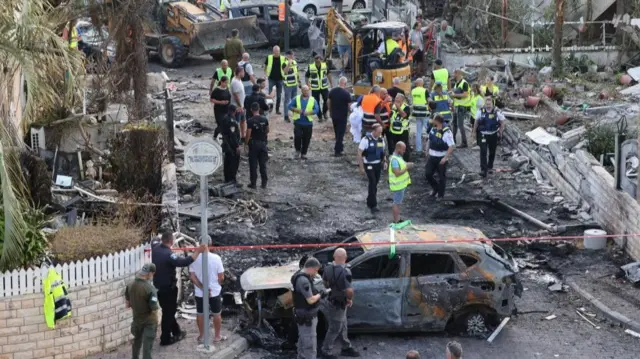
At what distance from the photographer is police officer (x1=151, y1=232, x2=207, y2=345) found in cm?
1321

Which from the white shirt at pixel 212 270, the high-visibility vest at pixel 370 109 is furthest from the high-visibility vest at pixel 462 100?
the white shirt at pixel 212 270

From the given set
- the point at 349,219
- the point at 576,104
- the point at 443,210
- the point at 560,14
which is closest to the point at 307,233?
the point at 349,219

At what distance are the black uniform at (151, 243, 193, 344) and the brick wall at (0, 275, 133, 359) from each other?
503mm

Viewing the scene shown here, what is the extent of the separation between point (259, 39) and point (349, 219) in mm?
15258

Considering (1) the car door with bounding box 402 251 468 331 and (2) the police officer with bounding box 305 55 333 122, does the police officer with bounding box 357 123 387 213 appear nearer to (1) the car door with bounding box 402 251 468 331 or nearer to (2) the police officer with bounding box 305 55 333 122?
(1) the car door with bounding box 402 251 468 331

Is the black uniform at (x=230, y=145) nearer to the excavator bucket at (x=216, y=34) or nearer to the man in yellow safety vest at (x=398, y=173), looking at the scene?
the man in yellow safety vest at (x=398, y=173)

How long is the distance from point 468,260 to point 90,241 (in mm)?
4689

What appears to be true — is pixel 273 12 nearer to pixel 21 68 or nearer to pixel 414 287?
pixel 21 68

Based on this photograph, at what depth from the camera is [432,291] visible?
44.8ft

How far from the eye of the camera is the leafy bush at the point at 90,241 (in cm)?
1320

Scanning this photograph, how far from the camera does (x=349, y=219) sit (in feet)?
61.3

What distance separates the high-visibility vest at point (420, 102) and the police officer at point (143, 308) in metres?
10.7

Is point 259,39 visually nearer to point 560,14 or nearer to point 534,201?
point 560,14


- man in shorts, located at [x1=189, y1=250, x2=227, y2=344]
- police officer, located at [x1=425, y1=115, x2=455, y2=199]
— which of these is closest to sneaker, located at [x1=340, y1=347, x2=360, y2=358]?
man in shorts, located at [x1=189, y1=250, x2=227, y2=344]
